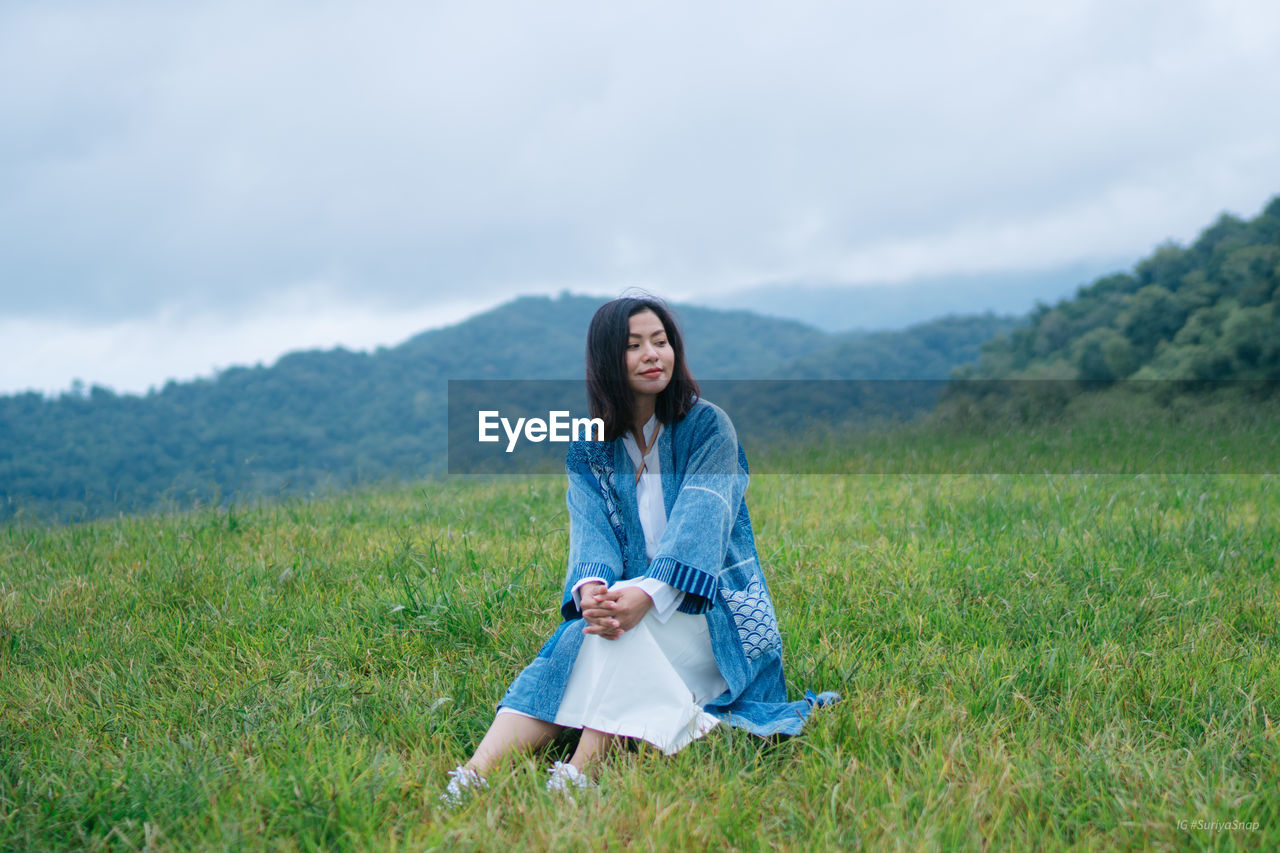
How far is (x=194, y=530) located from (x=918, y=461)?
5.50m

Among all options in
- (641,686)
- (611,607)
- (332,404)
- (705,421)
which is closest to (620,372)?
(705,421)

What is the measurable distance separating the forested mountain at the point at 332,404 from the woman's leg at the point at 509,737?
3.60 metres

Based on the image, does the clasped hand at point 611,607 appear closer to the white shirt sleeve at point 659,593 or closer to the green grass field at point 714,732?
the white shirt sleeve at point 659,593

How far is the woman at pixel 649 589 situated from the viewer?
2.48 meters

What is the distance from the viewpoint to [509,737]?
101 inches

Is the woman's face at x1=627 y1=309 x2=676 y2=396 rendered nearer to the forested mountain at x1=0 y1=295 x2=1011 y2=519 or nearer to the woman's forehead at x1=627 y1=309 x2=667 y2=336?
the woman's forehead at x1=627 y1=309 x2=667 y2=336

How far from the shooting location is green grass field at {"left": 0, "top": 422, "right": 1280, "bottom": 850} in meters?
2.16

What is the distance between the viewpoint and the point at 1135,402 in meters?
14.1

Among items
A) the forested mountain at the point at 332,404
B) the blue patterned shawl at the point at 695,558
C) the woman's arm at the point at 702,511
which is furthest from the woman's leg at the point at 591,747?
the forested mountain at the point at 332,404

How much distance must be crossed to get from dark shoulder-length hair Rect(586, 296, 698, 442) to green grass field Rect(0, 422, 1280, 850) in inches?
40.7

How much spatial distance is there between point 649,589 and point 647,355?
2.46 ft

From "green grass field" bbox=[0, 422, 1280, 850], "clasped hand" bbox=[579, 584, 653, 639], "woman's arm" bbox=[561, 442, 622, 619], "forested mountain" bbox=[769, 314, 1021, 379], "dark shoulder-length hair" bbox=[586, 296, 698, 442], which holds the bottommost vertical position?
"green grass field" bbox=[0, 422, 1280, 850]

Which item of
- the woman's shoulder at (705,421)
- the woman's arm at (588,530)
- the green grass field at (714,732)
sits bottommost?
the green grass field at (714,732)

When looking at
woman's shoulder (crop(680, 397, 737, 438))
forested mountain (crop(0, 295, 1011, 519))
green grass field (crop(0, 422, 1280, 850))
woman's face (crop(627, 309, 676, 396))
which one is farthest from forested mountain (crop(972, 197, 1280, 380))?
woman's face (crop(627, 309, 676, 396))
